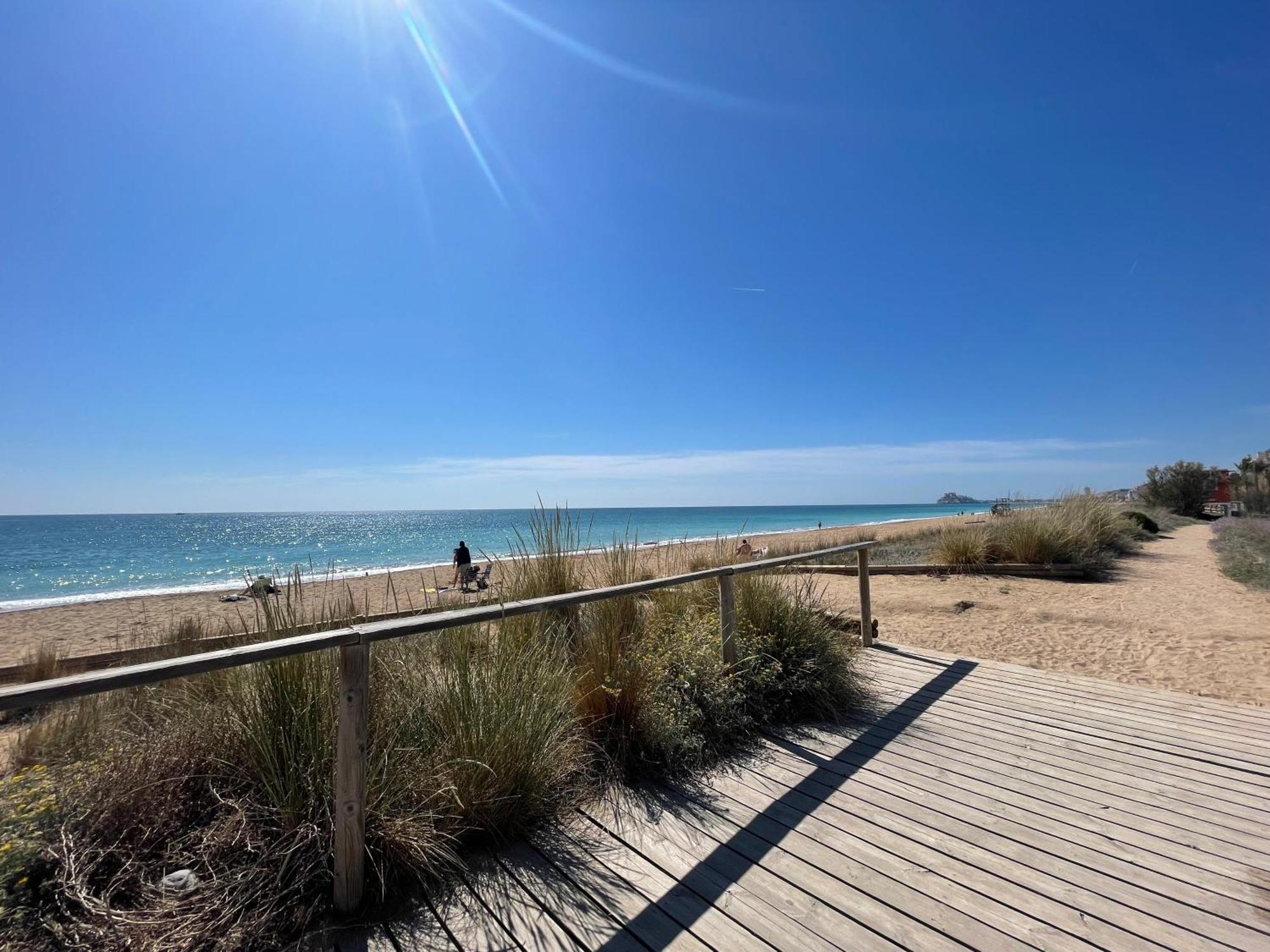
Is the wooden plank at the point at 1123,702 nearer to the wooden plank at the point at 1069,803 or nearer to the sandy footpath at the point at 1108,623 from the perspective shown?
the sandy footpath at the point at 1108,623

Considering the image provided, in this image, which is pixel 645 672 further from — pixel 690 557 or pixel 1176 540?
pixel 1176 540

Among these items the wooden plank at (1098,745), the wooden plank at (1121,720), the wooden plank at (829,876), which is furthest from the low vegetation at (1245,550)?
the wooden plank at (829,876)

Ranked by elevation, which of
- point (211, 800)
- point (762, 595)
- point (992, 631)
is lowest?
point (992, 631)

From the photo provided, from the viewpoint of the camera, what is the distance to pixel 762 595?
396cm

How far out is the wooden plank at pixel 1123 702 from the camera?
336cm

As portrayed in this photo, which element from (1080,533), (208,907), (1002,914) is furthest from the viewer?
(1080,533)

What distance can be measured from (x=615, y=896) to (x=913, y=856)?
1.15 metres

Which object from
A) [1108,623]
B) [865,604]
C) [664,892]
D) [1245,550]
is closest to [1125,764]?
[865,604]

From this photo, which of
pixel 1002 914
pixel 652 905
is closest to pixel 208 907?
pixel 652 905

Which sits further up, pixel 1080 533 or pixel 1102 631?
pixel 1080 533

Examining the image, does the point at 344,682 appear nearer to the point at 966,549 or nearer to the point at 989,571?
the point at 989,571

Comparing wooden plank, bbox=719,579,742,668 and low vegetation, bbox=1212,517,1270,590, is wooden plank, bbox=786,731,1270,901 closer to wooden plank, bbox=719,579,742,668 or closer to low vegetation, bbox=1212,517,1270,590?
wooden plank, bbox=719,579,742,668

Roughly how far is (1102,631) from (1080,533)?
5.62 m

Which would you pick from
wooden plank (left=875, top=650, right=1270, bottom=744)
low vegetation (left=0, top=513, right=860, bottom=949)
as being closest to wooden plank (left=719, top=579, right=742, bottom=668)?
low vegetation (left=0, top=513, right=860, bottom=949)
